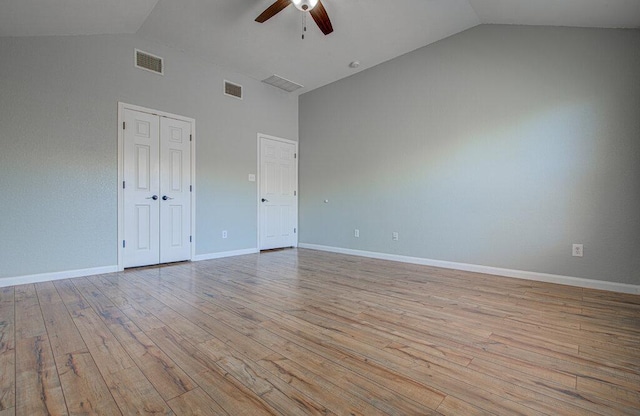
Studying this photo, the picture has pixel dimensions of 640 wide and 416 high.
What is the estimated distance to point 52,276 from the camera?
3.38 m

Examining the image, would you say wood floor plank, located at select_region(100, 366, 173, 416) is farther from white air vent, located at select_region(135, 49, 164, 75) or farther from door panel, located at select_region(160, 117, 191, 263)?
white air vent, located at select_region(135, 49, 164, 75)

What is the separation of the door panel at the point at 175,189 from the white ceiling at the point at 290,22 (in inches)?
37.7

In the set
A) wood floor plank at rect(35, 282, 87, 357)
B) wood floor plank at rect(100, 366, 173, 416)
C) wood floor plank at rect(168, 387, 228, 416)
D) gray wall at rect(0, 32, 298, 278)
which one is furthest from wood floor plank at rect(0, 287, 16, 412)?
gray wall at rect(0, 32, 298, 278)

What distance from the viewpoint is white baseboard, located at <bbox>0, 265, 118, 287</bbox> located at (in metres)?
3.14

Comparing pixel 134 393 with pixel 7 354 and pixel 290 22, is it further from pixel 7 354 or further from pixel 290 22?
pixel 290 22

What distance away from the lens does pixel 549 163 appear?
3502mm

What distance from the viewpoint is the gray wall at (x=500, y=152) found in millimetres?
3168

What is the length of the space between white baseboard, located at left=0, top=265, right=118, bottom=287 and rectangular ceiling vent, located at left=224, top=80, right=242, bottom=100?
3.10m

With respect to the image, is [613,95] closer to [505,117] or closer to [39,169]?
[505,117]

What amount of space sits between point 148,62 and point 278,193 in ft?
9.43

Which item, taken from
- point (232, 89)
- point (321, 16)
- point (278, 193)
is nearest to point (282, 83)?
point (232, 89)

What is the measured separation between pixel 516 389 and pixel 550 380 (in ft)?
0.78

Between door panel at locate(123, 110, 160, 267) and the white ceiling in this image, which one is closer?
the white ceiling

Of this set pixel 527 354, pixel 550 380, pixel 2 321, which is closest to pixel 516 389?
pixel 550 380
